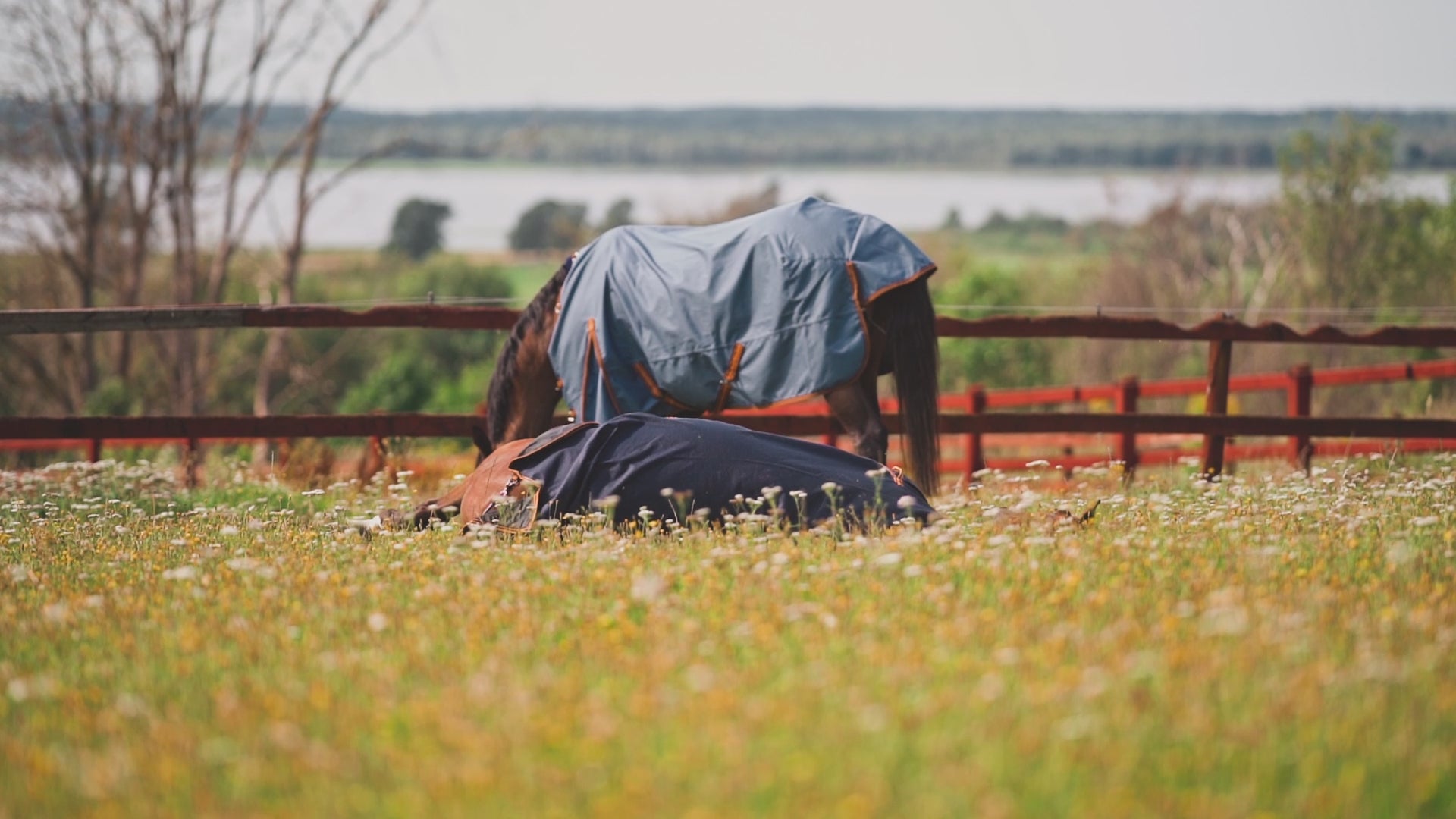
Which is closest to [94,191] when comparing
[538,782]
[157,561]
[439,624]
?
[157,561]

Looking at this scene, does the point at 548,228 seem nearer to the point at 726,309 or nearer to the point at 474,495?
the point at 726,309

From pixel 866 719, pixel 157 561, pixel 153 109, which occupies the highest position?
pixel 153 109

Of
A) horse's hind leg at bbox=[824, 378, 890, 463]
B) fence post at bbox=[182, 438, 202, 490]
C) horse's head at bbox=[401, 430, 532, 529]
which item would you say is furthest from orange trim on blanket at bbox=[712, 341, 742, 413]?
fence post at bbox=[182, 438, 202, 490]

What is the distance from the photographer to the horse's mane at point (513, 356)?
22.8ft

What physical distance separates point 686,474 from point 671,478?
2.6 inches

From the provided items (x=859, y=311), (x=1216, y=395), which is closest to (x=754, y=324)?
(x=859, y=311)

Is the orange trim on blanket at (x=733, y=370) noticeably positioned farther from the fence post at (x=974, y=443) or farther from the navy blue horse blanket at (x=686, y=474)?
the fence post at (x=974, y=443)

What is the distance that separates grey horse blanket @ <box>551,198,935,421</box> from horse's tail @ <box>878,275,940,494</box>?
168 millimetres

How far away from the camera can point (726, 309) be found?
6.55m

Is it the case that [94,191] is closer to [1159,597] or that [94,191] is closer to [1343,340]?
[1343,340]

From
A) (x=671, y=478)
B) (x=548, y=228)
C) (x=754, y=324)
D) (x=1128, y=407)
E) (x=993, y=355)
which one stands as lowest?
(x=993, y=355)

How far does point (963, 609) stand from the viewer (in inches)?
142

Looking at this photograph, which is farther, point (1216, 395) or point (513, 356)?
point (1216, 395)

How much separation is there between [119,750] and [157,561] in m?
2.27
